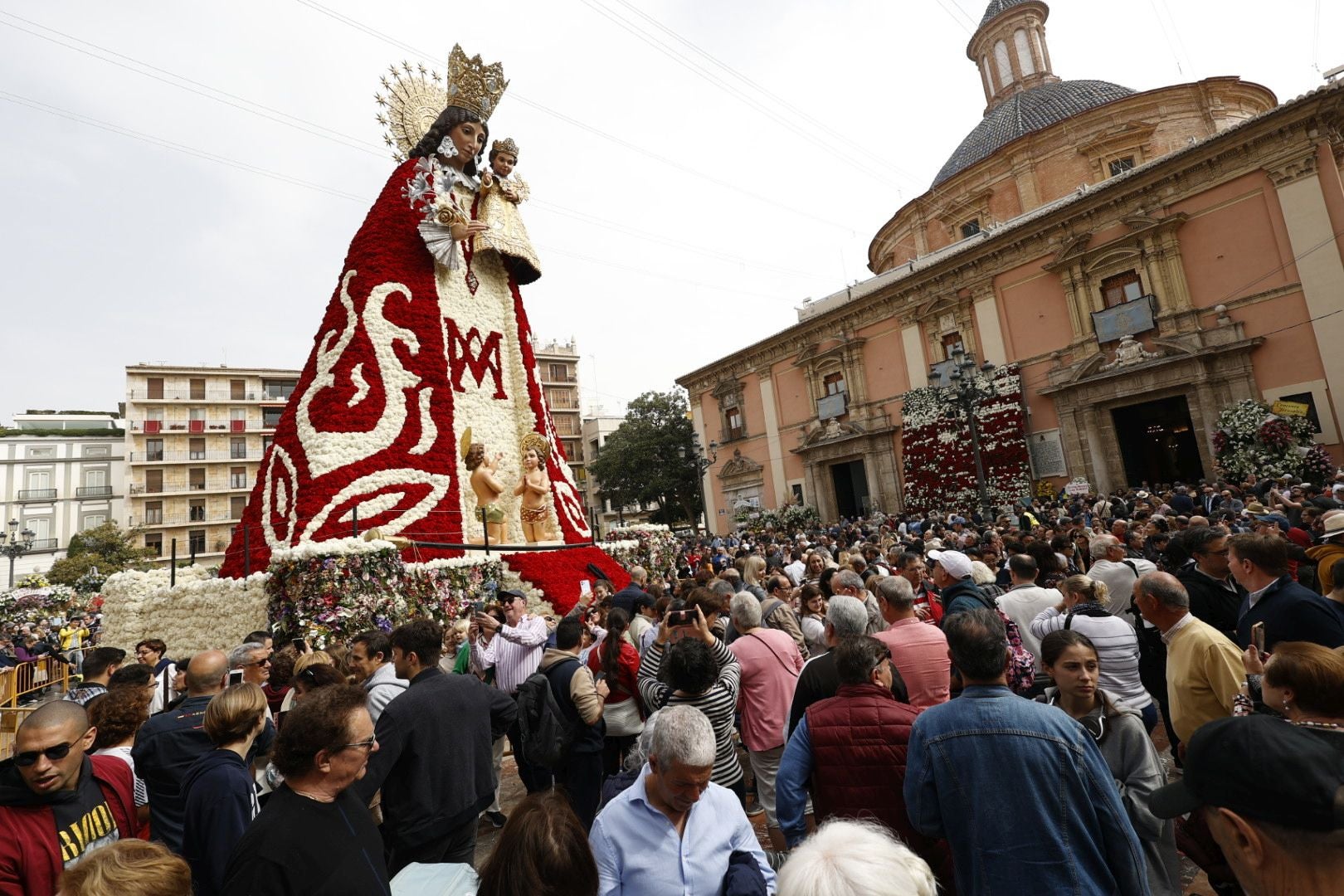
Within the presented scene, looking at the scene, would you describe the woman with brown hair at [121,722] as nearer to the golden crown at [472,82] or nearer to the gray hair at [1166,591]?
the gray hair at [1166,591]

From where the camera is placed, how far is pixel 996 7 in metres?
28.4

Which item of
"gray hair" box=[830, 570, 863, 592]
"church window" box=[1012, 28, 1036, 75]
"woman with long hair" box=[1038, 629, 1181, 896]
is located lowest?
"woman with long hair" box=[1038, 629, 1181, 896]

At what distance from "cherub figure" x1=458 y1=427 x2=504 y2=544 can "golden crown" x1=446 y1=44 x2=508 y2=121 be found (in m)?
6.05

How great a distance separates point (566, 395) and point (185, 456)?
78.2ft

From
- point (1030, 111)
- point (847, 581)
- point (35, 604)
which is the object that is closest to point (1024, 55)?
point (1030, 111)

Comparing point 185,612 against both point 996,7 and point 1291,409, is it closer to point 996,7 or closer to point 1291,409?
point 1291,409

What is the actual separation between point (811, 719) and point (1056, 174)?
87.0ft

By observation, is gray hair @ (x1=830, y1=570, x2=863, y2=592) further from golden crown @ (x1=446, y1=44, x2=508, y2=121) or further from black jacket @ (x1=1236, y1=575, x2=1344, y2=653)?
golden crown @ (x1=446, y1=44, x2=508, y2=121)

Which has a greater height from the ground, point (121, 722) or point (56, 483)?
point (56, 483)

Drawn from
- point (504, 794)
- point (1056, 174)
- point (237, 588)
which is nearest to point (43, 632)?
point (237, 588)

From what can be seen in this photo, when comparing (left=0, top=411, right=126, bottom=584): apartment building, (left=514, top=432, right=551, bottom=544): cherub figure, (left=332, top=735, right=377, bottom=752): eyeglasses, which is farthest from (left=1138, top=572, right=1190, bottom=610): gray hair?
(left=0, top=411, right=126, bottom=584): apartment building

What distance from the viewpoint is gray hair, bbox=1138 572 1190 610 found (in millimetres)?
2973

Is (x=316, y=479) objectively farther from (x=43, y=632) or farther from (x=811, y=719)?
(x=43, y=632)

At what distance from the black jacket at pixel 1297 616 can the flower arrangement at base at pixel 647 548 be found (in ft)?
29.7
